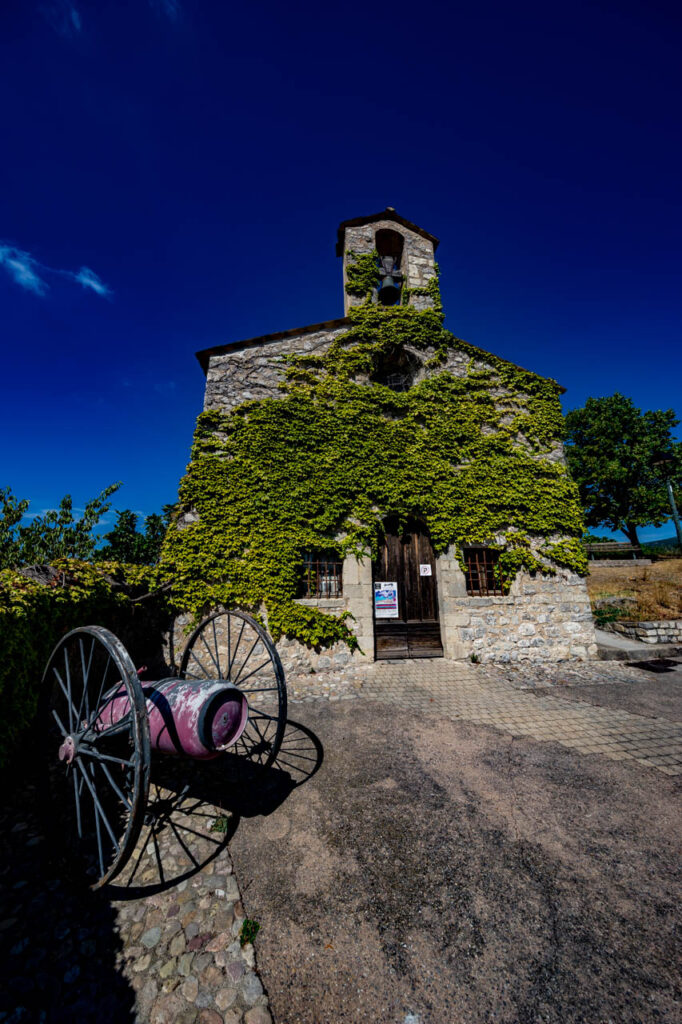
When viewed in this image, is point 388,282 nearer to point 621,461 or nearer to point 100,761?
point 100,761

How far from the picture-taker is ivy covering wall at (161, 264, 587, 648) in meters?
8.08

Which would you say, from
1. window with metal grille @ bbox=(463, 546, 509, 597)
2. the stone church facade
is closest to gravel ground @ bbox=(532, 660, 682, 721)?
the stone church facade

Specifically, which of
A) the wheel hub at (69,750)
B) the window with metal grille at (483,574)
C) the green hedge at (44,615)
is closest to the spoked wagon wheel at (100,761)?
the wheel hub at (69,750)

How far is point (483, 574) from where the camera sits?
9102 mm

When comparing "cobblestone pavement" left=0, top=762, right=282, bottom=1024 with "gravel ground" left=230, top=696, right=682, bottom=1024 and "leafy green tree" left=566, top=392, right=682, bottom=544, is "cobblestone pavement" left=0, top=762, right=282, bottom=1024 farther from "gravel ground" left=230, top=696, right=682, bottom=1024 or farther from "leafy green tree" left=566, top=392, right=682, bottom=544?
"leafy green tree" left=566, top=392, right=682, bottom=544

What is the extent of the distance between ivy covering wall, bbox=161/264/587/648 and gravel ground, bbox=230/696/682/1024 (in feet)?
14.6

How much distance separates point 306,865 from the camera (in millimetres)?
2910

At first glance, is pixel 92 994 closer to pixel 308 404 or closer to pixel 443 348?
pixel 308 404

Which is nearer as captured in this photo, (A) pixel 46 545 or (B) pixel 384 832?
(B) pixel 384 832

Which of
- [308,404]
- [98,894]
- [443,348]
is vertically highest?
[443,348]

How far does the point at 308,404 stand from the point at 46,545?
10702 millimetres

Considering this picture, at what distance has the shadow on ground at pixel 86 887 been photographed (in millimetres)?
1985

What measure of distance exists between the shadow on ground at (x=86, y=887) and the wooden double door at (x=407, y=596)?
431 centimetres

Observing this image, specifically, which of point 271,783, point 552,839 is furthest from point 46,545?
point 552,839
